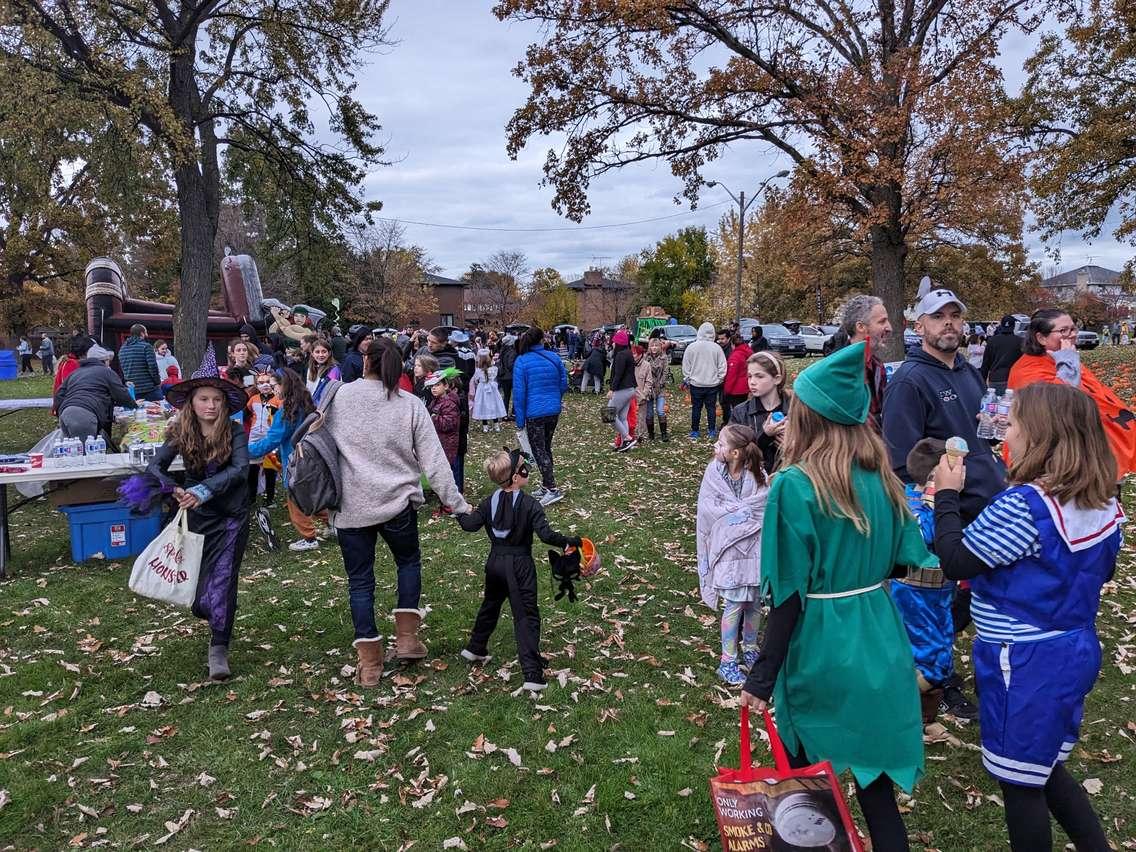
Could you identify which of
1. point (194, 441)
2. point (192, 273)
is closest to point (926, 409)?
point (194, 441)

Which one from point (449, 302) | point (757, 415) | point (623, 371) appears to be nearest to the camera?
point (757, 415)

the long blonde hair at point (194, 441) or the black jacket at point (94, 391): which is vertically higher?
the black jacket at point (94, 391)

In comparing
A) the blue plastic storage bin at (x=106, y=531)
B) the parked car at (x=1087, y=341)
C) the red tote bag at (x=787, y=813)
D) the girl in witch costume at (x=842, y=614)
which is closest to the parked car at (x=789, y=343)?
Answer: the parked car at (x=1087, y=341)

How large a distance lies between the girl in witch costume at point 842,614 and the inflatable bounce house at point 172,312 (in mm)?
15415

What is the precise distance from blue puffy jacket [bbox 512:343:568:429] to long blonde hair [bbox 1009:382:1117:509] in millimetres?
6064

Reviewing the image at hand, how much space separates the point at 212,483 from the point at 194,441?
0.99 ft

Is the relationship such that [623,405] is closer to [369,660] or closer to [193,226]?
[369,660]

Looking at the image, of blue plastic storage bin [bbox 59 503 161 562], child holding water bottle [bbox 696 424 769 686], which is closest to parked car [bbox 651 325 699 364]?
blue plastic storage bin [bbox 59 503 161 562]

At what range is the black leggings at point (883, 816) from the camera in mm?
2205

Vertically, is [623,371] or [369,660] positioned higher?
[623,371]

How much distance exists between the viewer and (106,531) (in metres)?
6.95

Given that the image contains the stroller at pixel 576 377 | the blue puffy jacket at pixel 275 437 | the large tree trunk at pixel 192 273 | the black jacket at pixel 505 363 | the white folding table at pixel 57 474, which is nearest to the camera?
the white folding table at pixel 57 474

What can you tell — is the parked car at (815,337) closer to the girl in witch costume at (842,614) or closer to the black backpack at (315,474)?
the black backpack at (315,474)

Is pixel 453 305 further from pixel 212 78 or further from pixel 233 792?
pixel 233 792
